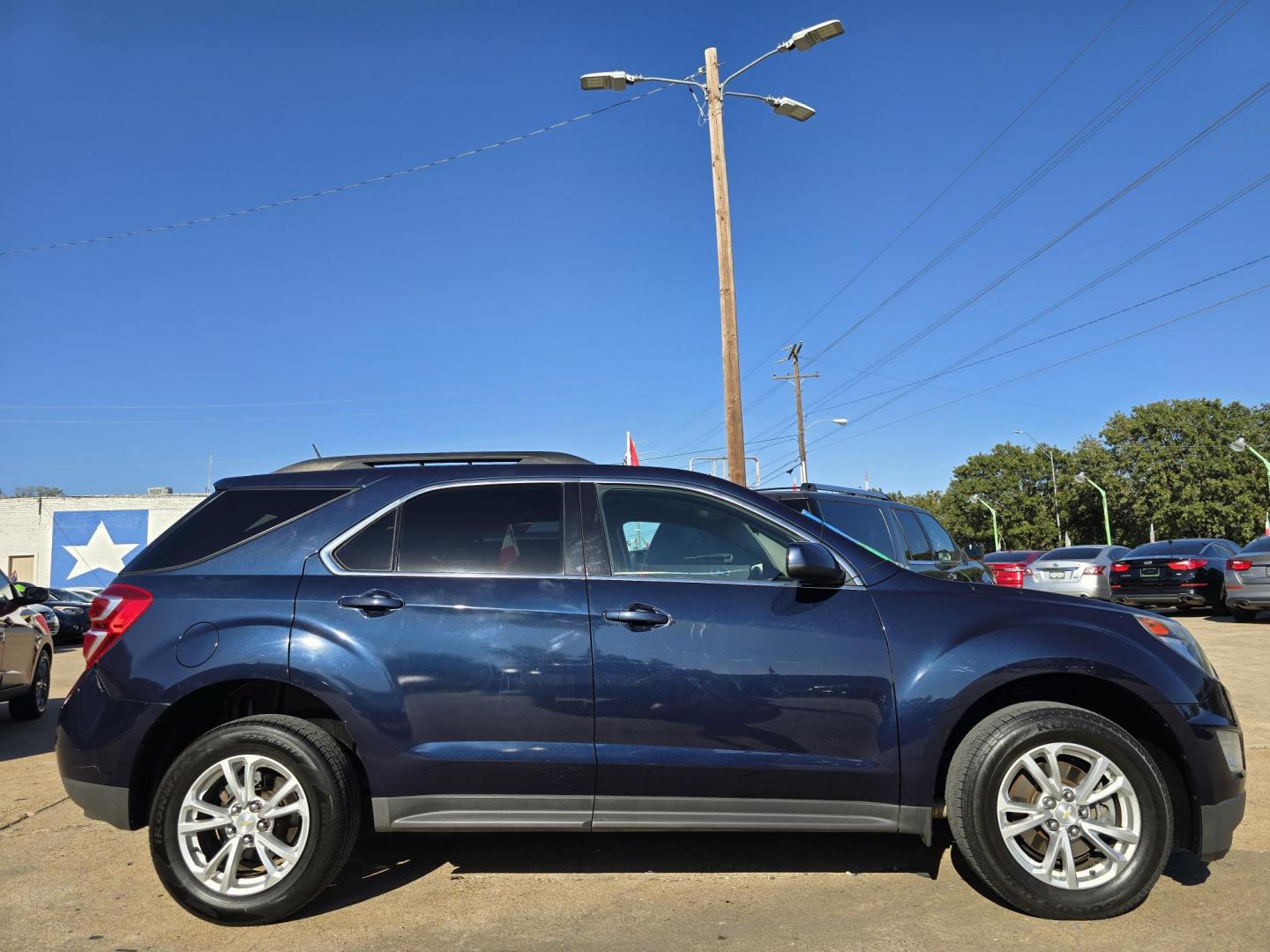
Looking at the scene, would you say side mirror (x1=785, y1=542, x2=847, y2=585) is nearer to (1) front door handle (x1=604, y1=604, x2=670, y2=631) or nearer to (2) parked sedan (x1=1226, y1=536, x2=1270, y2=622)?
(1) front door handle (x1=604, y1=604, x2=670, y2=631)

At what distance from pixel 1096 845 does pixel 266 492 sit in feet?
12.3

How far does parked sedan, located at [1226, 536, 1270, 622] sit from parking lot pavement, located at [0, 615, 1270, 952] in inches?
437

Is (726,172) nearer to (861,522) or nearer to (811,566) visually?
(861,522)

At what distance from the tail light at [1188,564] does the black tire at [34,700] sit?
57.4 ft

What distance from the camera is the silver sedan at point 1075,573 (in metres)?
16.1

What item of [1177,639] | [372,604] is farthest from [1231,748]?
[372,604]

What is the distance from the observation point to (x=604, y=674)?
3.55 meters

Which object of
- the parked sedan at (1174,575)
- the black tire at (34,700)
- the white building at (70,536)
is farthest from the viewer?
the white building at (70,536)

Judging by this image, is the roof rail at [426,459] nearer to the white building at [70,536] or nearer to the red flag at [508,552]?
the red flag at [508,552]

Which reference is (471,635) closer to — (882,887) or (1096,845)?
(882,887)

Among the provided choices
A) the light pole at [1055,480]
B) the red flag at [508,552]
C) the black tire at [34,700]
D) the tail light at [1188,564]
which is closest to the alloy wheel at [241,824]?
the red flag at [508,552]


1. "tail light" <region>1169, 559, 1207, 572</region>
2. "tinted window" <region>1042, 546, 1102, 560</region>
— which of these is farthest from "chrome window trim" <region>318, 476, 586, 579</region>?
"tail light" <region>1169, 559, 1207, 572</region>

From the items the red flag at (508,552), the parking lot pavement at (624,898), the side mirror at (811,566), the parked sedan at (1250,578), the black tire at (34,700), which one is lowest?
the parking lot pavement at (624,898)

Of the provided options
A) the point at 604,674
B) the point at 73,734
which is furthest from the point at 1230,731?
the point at 73,734
